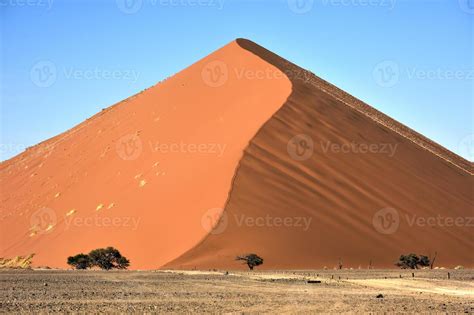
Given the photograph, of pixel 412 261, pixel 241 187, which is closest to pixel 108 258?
pixel 241 187

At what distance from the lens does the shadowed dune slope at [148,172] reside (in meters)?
46.2

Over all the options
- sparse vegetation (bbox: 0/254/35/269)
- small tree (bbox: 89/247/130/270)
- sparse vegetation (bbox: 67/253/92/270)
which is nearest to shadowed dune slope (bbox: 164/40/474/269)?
small tree (bbox: 89/247/130/270)

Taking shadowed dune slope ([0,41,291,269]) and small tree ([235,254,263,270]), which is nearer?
small tree ([235,254,263,270])

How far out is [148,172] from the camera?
53.1 meters

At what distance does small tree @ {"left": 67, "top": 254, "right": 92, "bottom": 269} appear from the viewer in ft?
141

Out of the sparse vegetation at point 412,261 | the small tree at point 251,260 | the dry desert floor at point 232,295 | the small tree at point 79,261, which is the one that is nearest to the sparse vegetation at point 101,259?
the small tree at point 79,261

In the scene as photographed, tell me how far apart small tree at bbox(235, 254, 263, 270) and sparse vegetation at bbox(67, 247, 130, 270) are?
6307mm

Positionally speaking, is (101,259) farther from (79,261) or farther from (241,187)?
(241,187)

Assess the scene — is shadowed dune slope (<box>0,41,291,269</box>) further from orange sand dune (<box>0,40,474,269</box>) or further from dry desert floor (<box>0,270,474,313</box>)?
dry desert floor (<box>0,270,474,313</box>)

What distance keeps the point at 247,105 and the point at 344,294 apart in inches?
1412

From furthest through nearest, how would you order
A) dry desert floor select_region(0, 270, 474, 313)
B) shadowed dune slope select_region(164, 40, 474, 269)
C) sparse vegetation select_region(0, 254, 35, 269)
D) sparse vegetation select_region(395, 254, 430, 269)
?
sparse vegetation select_region(0, 254, 35, 269) < sparse vegetation select_region(395, 254, 430, 269) < shadowed dune slope select_region(164, 40, 474, 269) < dry desert floor select_region(0, 270, 474, 313)

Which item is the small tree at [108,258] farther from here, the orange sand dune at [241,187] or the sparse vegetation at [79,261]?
the orange sand dune at [241,187]

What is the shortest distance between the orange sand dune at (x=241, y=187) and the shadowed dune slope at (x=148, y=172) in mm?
125

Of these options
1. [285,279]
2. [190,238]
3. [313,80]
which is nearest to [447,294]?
[285,279]
